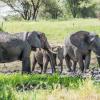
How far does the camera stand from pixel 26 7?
93.2m

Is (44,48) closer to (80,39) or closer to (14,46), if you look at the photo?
(14,46)

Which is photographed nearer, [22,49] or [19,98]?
[19,98]

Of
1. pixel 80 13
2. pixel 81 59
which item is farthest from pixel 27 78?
pixel 80 13

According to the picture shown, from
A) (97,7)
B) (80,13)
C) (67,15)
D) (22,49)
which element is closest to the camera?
(22,49)

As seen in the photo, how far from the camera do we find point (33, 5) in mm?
87875

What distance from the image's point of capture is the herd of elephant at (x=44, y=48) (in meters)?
22.8

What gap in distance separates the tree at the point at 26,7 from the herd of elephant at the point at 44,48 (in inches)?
2298

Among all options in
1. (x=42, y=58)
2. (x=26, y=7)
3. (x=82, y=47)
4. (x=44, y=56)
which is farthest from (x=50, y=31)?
(x=26, y=7)

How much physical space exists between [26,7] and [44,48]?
6918 cm

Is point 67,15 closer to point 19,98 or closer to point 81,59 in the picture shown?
point 81,59

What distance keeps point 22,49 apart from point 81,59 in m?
4.43

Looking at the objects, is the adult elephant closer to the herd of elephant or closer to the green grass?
the herd of elephant

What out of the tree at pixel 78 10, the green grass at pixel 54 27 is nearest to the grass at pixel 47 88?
the green grass at pixel 54 27

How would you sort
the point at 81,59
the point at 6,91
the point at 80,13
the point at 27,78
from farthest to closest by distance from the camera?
the point at 80,13 < the point at 81,59 < the point at 27,78 < the point at 6,91
